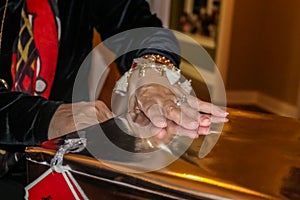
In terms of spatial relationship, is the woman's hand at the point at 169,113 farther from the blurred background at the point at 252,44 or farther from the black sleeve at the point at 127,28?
the blurred background at the point at 252,44

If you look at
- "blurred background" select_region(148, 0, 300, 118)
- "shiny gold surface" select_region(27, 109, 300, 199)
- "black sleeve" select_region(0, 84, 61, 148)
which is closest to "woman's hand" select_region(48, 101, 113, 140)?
"black sleeve" select_region(0, 84, 61, 148)

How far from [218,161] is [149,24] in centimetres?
44

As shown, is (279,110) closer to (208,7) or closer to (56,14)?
(208,7)

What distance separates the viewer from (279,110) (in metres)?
3.79

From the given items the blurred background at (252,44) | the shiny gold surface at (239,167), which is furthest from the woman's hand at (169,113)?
the blurred background at (252,44)

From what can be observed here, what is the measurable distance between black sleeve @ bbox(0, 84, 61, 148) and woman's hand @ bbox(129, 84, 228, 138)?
100 millimetres

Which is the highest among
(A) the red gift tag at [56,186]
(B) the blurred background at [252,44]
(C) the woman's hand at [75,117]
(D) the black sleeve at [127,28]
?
(D) the black sleeve at [127,28]

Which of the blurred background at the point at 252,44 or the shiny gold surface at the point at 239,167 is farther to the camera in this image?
the blurred background at the point at 252,44

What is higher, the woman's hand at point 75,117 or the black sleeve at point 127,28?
the black sleeve at point 127,28

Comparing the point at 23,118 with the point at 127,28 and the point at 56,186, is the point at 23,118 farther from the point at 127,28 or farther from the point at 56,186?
the point at 127,28

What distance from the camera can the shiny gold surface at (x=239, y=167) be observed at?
1.35 ft

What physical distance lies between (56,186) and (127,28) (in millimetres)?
471

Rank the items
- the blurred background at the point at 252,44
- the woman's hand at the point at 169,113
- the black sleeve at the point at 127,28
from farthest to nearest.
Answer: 1. the blurred background at the point at 252,44
2. the black sleeve at the point at 127,28
3. the woman's hand at the point at 169,113

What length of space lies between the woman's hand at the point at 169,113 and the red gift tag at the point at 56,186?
118mm
